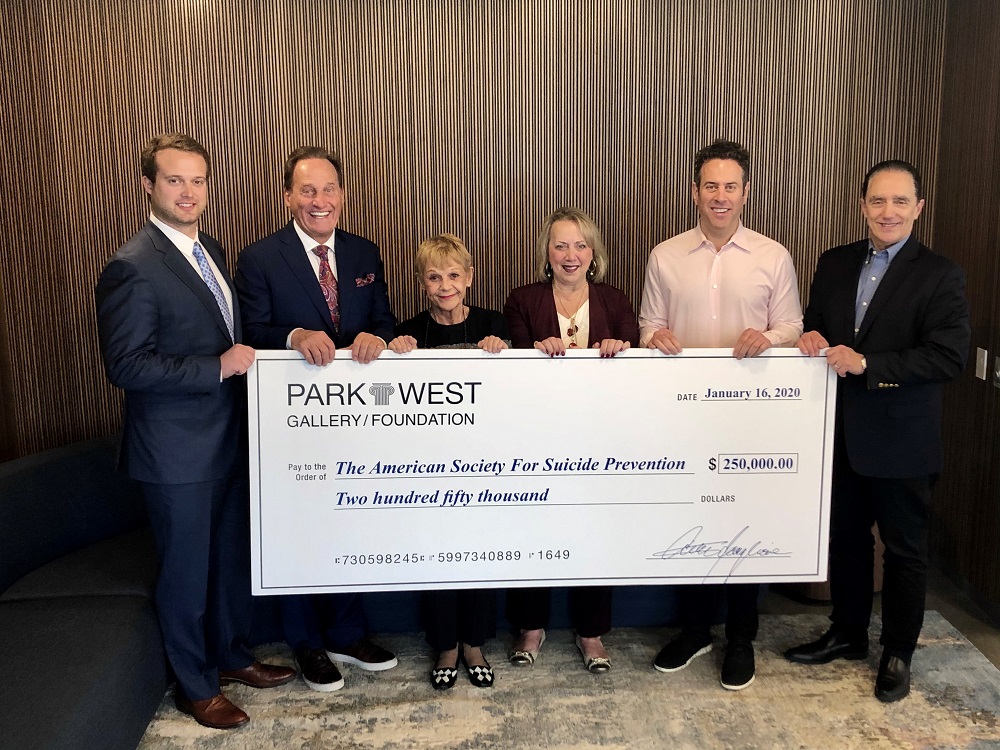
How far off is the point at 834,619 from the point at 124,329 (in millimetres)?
2505

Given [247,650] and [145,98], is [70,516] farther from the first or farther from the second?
[145,98]

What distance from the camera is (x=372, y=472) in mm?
2568

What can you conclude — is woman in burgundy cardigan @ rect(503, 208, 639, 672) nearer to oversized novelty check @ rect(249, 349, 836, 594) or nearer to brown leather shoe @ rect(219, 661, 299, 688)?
oversized novelty check @ rect(249, 349, 836, 594)

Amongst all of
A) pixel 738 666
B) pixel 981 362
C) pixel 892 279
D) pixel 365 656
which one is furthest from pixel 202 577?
pixel 981 362

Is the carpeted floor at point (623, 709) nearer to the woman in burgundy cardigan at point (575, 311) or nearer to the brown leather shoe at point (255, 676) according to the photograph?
the brown leather shoe at point (255, 676)

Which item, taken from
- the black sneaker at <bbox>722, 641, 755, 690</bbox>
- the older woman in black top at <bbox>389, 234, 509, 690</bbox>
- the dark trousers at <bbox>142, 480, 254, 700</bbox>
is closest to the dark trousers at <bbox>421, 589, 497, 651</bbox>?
the older woman in black top at <bbox>389, 234, 509, 690</bbox>

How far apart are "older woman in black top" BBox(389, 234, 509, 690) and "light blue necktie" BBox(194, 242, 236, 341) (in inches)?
22.2

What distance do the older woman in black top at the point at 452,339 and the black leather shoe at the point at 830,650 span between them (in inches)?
42.5

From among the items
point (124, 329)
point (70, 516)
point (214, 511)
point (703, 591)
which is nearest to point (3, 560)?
point (70, 516)

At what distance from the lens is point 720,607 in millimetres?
3076

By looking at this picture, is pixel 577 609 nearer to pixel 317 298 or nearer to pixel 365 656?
pixel 365 656

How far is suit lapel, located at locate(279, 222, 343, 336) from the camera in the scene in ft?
8.87

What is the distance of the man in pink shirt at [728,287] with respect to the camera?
274 centimetres

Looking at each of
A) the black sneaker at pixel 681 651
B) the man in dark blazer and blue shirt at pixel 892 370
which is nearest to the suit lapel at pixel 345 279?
the man in dark blazer and blue shirt at pixel 892 370
